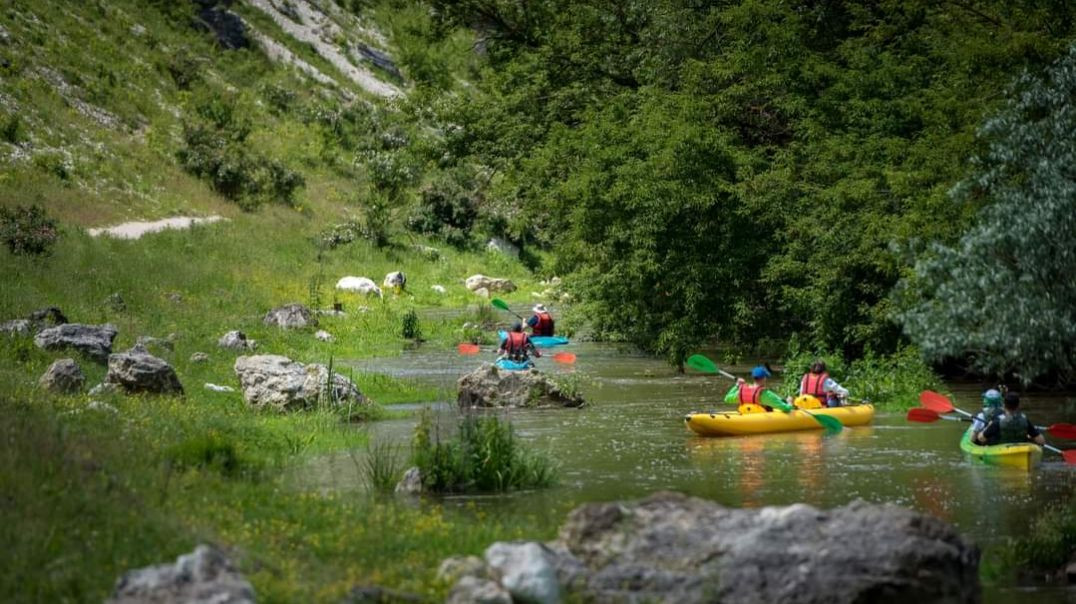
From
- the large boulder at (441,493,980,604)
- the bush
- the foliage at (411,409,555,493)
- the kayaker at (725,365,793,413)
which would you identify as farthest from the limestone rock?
the large boulder at (441,493,980,604)

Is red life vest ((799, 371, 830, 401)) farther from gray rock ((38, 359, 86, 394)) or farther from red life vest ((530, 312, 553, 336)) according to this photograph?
red life vest ((530, 312, 553, 336))

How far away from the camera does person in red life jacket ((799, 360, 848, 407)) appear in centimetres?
2183

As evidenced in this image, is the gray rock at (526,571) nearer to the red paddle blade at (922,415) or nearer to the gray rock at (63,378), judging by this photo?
the gray rock at (63,378)

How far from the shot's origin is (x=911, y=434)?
20203 mm

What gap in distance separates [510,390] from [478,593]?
45.2 ft

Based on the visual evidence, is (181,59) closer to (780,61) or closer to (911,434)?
(780,61)

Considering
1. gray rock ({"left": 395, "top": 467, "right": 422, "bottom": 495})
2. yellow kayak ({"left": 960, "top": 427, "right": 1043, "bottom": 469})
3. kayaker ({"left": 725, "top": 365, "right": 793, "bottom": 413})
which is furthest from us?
kayaker ({"left": 725, "top": 365, "right": 793, "bottom": 413})

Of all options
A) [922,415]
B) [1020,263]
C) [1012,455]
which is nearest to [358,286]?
[922,415]

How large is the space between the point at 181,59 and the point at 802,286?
136ft

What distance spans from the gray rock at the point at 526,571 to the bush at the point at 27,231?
25281 mm

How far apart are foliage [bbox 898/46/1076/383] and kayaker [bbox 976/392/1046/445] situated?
3.46 metres

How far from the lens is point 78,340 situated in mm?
21734

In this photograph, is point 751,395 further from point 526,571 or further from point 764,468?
point 526,571

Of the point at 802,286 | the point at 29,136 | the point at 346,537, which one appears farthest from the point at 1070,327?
the point at 29,136
